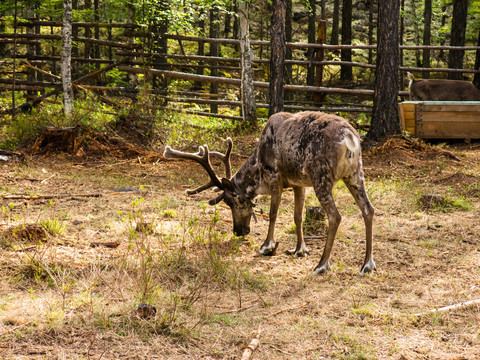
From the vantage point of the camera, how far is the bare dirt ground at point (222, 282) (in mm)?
3631

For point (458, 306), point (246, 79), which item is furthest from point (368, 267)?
point (246, 79)

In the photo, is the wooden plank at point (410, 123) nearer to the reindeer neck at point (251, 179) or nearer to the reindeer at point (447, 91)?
the reindeer at point (447, 91)

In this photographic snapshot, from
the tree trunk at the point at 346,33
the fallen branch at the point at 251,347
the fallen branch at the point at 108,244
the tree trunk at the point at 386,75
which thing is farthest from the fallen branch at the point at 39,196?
the tree trunk at the point at 346,33

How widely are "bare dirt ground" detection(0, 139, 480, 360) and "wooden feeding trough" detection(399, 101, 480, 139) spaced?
161 inches

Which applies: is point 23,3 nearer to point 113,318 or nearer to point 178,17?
point 178,17

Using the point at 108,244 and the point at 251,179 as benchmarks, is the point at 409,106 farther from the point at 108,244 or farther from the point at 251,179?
the point at 108,244

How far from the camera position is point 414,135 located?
39.7ft

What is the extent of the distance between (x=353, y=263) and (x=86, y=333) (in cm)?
305

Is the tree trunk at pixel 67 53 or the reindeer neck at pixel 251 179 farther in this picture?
the tree trunk at pixel 67 53

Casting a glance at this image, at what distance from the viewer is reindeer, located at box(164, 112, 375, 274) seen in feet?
16.9

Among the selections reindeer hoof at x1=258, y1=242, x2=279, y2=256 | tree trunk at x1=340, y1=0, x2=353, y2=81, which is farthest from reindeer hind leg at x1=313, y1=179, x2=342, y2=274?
tree trunk at x1=340, y1=0, x2=353, y2=81

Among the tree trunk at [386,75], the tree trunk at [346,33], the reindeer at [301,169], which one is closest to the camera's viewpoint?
the reindeer at [301,169]

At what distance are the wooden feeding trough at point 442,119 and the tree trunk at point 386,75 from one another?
1013mm

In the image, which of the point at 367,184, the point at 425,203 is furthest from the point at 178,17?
the point at 425,203
